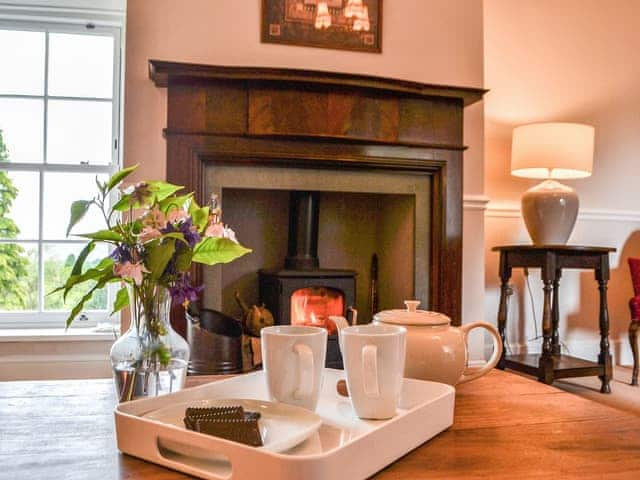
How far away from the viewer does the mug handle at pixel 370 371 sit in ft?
2.76

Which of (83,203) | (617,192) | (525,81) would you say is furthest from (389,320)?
(617,192)

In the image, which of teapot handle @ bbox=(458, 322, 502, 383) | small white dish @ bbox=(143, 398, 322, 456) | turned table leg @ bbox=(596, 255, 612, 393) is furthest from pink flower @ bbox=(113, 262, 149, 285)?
turned table leg @ bbox=(596, 255, 612, 393)

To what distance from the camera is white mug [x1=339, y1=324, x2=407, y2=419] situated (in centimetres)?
85

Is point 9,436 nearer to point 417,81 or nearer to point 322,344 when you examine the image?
point 322,344

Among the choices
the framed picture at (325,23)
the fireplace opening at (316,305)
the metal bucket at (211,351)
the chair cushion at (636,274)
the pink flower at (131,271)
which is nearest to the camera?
the pink flower at (131,271)

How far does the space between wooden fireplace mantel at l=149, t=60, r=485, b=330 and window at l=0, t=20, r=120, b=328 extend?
0.79 m

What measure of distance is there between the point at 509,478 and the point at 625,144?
3796 millimetres

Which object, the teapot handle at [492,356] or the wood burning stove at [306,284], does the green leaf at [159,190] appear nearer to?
the teapot handle at [492,356]

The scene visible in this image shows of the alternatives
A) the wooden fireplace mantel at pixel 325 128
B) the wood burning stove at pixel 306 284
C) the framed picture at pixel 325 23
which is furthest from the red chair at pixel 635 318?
the framed picture at pixel 325 23

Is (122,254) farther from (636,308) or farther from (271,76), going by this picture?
(636,308)

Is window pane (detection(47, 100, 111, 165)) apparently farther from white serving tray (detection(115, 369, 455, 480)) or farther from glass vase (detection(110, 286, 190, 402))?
white serving tray (detection(115, 369, 455, 480))

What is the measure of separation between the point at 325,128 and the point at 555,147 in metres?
1.25

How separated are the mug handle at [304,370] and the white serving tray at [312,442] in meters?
0.05

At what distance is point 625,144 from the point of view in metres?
4.01
